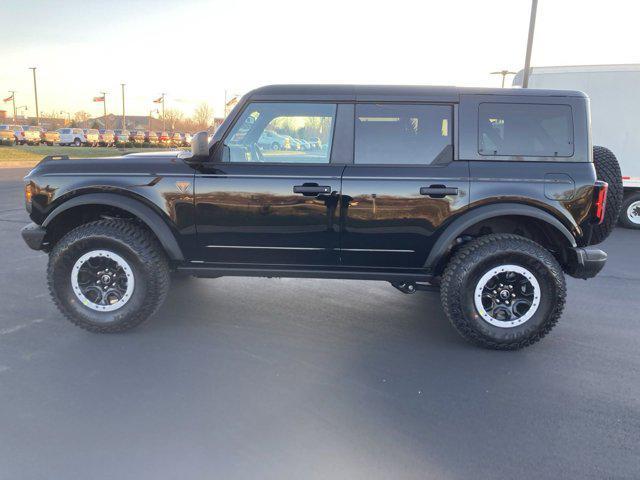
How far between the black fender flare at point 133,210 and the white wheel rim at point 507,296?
2.44 meters

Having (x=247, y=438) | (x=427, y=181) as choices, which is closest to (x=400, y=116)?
(x=427, y=181)

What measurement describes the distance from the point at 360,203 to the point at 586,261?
1.77 m

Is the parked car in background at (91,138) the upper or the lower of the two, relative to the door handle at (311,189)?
lower

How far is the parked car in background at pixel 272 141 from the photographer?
13.0 feet

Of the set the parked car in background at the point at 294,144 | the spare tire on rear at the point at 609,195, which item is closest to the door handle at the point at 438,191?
the parked car in background at the point at 294,144

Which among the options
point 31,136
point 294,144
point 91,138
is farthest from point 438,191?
point 91,138

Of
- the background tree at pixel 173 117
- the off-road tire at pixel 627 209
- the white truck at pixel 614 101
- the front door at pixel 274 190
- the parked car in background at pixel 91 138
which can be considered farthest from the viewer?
the background tree at pixel 173 117

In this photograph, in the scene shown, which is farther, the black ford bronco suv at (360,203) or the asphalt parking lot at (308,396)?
the black ford bronco suv at (360,203)

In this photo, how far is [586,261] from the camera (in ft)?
12.4

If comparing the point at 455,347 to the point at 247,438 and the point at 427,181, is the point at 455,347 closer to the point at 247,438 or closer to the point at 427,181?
the point at 427,181

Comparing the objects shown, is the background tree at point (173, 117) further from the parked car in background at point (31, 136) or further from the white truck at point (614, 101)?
the white truck at point (614, 101)

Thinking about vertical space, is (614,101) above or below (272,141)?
above

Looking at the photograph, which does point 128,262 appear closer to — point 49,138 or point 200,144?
point 200,144

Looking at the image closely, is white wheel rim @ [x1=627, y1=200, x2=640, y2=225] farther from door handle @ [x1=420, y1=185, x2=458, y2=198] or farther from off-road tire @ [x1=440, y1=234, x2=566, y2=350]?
door handle @ [x1=420, y1=185, x2=458, y2=198]
